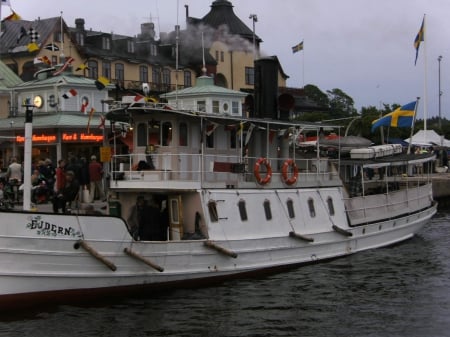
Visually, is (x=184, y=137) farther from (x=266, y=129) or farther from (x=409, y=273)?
(x=409, y=273)

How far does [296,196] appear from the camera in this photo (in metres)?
22.3

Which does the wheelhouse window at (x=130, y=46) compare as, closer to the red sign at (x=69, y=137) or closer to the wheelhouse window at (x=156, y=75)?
the wheelhouse window at (x=156, y=75)

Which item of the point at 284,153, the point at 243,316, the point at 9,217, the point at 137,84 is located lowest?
the point at 243,316

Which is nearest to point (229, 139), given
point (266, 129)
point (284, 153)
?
point (266, 129)

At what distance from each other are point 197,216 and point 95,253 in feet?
11.7

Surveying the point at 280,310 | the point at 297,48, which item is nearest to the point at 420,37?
the point at 297,48

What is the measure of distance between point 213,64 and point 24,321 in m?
54.0

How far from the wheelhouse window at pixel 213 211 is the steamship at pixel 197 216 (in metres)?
0.03

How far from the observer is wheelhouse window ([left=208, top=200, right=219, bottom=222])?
63.5 ft

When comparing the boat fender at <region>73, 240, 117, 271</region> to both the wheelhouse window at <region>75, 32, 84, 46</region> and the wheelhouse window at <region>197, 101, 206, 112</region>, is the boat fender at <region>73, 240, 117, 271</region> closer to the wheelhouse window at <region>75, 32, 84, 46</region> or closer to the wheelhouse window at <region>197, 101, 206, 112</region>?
the wheelhouse window at <region>197, 101, 206, 112</region>

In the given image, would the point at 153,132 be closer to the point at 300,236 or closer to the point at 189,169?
the point at 189,169

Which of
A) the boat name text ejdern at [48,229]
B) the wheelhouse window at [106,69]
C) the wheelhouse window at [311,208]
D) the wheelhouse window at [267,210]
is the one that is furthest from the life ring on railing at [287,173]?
the wheelhouse window at [106,69]

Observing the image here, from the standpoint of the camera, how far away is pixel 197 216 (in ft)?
63.2

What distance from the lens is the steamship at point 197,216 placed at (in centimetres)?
1638
